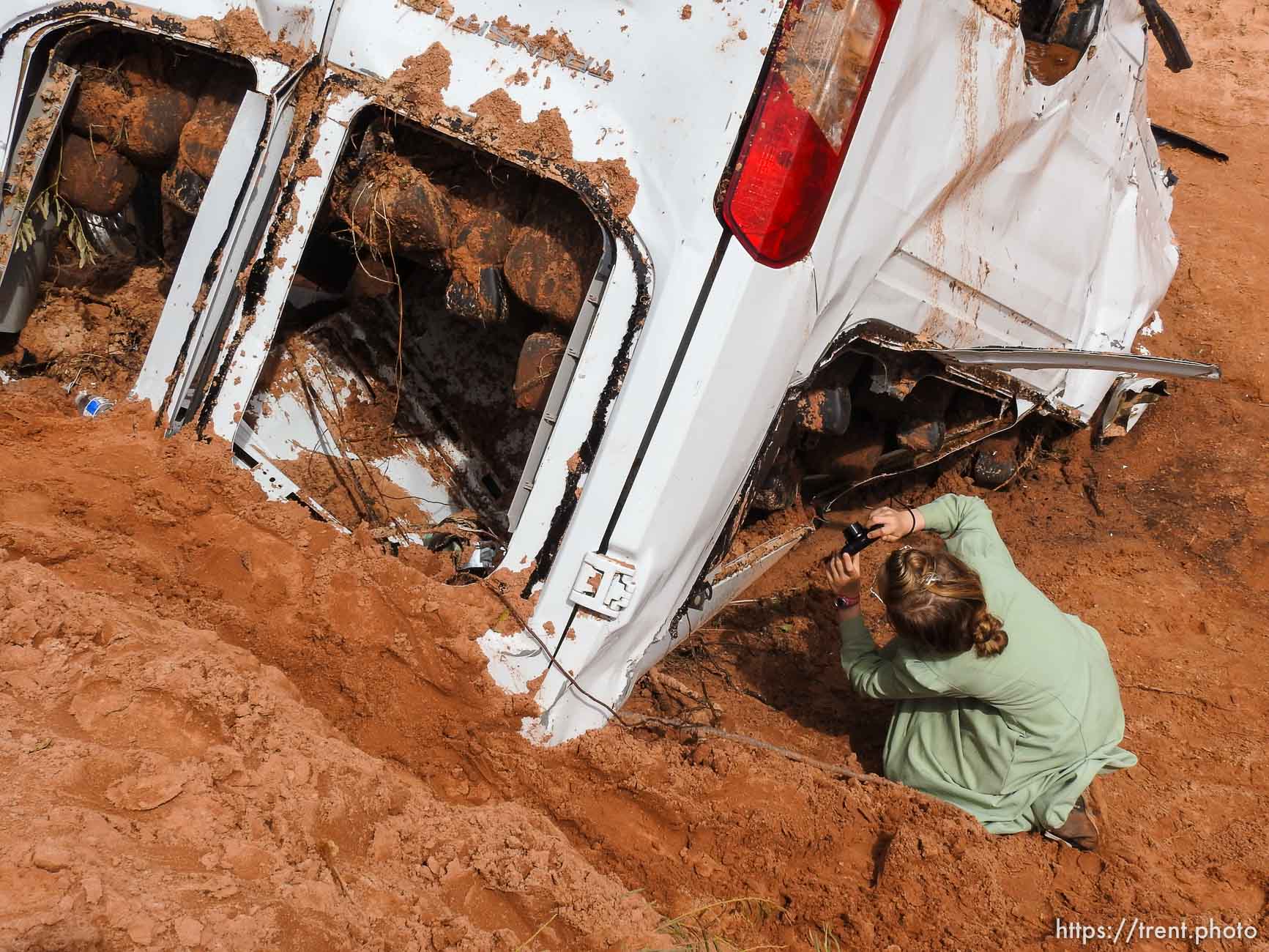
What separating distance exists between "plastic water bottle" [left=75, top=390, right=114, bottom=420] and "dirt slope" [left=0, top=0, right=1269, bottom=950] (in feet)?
0.14

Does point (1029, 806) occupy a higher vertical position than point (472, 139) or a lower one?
lower

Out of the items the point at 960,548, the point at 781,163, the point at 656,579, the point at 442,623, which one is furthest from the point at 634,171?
the point at 960,548

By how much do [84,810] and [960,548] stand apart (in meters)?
2.46

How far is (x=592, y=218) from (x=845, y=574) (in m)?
1.40

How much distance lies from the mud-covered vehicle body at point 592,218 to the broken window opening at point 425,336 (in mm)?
15

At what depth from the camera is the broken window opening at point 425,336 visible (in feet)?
8.31

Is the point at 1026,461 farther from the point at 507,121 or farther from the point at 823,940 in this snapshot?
the point at 507,121

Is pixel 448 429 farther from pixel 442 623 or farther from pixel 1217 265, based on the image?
pixel 1217 265

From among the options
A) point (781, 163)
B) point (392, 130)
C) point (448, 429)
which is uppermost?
point (781, 163)

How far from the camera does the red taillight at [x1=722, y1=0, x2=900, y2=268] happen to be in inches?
81.7

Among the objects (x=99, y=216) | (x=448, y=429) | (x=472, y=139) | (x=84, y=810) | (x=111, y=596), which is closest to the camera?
(x=84, y=810)

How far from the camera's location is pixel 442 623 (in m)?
2.35

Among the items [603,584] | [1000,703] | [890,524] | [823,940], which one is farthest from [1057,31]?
[823,940]

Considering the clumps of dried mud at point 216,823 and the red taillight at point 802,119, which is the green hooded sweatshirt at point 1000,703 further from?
the red taillight at point 802,119
